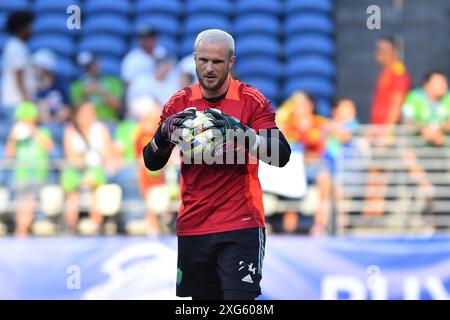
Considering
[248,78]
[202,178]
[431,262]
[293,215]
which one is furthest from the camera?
[248,78]

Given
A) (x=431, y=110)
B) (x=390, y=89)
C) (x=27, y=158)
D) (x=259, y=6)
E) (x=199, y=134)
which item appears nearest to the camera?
(x=199, y=134)

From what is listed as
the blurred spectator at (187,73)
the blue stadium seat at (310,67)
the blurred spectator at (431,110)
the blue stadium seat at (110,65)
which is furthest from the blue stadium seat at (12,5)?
the blurred spectator at (431,110)

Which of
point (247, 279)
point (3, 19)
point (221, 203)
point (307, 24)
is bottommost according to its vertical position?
point (247, 279)

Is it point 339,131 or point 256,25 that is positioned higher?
point 256,25

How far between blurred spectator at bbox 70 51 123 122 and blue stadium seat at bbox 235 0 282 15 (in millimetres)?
2551

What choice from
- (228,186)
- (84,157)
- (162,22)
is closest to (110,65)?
(162,22)

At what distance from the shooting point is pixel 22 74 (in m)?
12.8

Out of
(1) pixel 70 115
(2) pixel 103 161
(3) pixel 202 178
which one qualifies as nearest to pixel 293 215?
(2) pixel 103 161

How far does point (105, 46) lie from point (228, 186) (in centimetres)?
911

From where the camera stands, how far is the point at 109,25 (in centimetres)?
1490

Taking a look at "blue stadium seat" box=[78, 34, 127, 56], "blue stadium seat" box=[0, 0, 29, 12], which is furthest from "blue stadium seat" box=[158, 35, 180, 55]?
"blue stadium seat" box=[0, 0, 29, 12]

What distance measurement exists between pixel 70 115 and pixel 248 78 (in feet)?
9.24

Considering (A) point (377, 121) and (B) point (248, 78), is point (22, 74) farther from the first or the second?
(A) point (377, 121)

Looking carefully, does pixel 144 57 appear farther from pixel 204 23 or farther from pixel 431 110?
pixel 431 110
